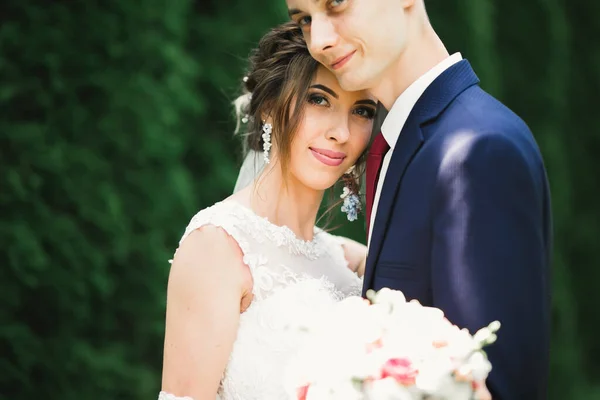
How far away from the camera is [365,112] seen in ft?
9.60

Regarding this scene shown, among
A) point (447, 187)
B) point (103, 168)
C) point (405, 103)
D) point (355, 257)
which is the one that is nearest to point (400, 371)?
point (447, 187)

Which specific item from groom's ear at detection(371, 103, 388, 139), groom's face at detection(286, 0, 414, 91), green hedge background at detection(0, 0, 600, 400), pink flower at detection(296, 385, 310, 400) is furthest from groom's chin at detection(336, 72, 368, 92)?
green hedge background at detection(0, 0, 600, 400)

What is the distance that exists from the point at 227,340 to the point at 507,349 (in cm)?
95

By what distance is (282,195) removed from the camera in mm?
3053

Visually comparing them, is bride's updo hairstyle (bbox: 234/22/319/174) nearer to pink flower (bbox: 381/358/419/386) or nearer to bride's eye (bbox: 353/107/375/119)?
bride's eye (bbox: 353/107/375/119)

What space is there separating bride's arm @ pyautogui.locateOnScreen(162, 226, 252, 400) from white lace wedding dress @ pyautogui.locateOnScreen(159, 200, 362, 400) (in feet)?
0.23

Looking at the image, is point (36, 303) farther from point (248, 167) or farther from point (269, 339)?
point (269, 339)

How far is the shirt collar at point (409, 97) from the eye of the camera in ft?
8.08

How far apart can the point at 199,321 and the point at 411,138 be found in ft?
2.71

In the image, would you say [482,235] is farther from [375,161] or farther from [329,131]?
[329,131]

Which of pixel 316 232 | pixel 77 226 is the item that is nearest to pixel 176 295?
pixel 316 232

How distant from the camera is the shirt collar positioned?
2463 mm

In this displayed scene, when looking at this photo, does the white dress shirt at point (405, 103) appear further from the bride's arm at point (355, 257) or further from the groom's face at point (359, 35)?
the bride's arm at point (355, 257)

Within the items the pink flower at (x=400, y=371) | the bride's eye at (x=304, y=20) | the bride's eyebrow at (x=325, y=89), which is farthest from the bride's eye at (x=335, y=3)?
the pink flower at (x=400, y=371)
